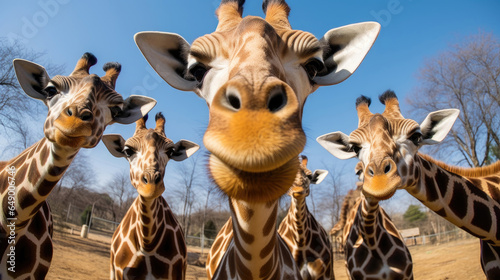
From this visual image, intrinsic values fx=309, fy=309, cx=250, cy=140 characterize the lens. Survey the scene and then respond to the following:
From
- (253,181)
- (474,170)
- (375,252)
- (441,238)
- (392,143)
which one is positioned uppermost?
(392,143)

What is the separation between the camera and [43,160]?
13.7 ft

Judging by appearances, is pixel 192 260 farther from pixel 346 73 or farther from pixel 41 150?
pixel 346 73

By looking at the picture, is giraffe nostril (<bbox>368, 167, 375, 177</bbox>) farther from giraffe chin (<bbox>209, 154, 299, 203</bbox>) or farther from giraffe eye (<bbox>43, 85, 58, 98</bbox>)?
giraffe eye (<bbox>43, 85, 58, 98</bbox>)

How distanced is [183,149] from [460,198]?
5647 mm

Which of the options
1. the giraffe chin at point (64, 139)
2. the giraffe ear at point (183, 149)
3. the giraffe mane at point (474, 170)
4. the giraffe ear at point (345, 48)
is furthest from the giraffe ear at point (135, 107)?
the giraffe mane at point (474, 170)

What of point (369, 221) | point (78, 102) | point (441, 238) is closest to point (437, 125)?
point (369, 221)

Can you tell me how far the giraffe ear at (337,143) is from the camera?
6961mm

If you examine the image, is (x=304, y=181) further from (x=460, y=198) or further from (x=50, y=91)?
(x=50, y=91)

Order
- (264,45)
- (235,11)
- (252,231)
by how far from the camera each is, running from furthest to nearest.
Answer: (235,11)
(252,231)
(264,45)

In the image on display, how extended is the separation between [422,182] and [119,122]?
17.0ft

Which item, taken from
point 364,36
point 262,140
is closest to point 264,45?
point 262,140

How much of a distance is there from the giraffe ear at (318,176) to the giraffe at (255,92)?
7834mm

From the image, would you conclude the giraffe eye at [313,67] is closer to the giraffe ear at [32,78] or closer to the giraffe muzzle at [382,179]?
the giraffe muzzle at [382,179]

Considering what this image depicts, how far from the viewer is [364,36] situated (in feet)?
10.6
